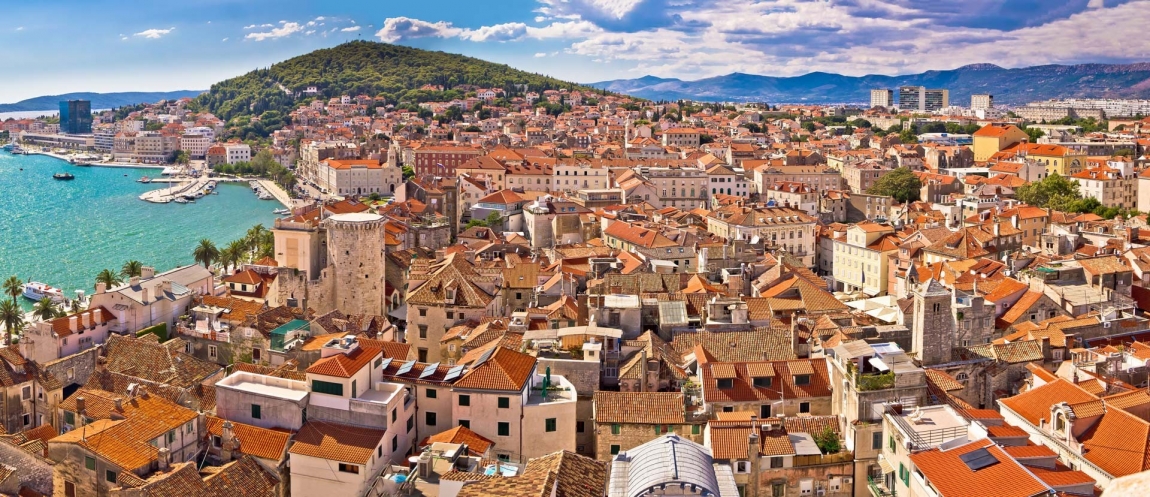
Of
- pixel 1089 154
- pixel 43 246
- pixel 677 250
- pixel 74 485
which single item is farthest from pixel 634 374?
pixel 1089 154

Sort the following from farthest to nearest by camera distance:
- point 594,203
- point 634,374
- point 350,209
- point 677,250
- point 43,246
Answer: point 43,246, point 594,203, point 350,209, point 677,250, point 634,374

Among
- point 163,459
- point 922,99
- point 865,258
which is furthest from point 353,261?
point 922,99

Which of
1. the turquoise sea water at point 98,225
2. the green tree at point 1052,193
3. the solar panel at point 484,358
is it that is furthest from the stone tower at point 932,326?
the turquoise sea water at point 98,225

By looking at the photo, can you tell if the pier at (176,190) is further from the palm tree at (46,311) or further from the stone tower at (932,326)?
the stone tower at (932,326)

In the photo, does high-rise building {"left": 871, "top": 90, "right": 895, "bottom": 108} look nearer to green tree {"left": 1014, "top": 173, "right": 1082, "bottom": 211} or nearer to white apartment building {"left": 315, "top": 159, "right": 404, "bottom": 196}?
white apartment building {"left": 315, "top": 159, "right": 404, "bottom": 196}

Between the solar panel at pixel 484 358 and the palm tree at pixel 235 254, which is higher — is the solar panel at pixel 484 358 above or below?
above

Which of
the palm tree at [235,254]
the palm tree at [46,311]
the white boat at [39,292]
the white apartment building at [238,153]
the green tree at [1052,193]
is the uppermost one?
the white apartment building at [238,153]

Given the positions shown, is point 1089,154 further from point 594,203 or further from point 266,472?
point 266,472
